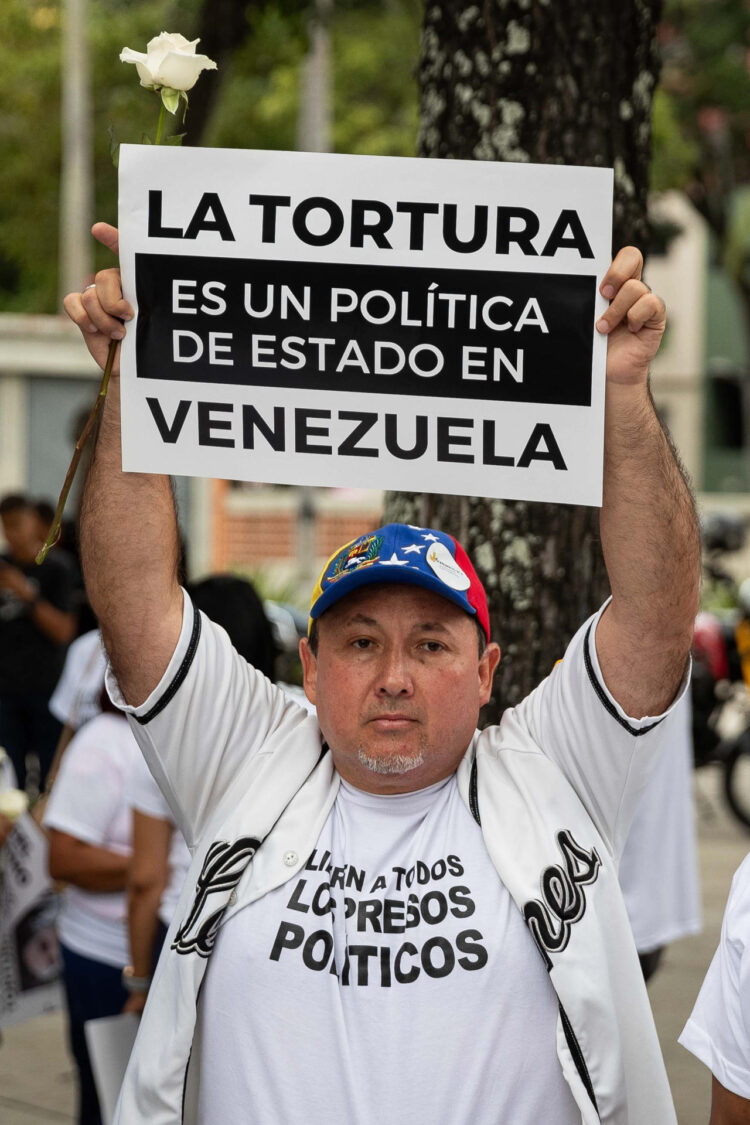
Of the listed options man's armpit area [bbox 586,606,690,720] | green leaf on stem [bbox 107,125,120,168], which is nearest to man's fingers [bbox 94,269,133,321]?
green leaf on stem [bbox 107,125,120,168]

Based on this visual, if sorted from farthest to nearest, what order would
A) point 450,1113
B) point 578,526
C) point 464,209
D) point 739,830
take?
1. point 739,830
2. point 578,526
3. point 464,209
4. point 450,1113

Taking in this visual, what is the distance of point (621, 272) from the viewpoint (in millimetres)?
2441

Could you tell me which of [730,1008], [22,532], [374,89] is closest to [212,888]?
[730,1008]

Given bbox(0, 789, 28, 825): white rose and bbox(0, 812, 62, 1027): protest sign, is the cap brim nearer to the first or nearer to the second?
bbox(0, 789, 28, 825): white rose

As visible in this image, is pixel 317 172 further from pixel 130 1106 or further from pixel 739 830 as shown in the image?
pixel 739 830

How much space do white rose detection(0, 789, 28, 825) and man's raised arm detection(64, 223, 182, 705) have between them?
164 centimetres

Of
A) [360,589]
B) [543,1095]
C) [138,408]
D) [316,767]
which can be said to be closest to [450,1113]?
[543,1095]

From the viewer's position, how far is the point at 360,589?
2615mm

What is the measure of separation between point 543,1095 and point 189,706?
79 centimetres

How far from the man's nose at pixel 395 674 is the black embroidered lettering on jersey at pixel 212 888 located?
12.1 inches

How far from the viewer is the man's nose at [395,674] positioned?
8.19 ft

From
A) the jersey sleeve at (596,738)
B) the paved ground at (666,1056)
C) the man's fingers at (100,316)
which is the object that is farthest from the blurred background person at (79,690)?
the jersey sleeve at (596,738)

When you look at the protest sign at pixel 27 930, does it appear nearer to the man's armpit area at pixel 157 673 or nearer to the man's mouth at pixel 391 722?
the man's armpit area at pixel 157 673

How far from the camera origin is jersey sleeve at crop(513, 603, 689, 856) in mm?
2471
